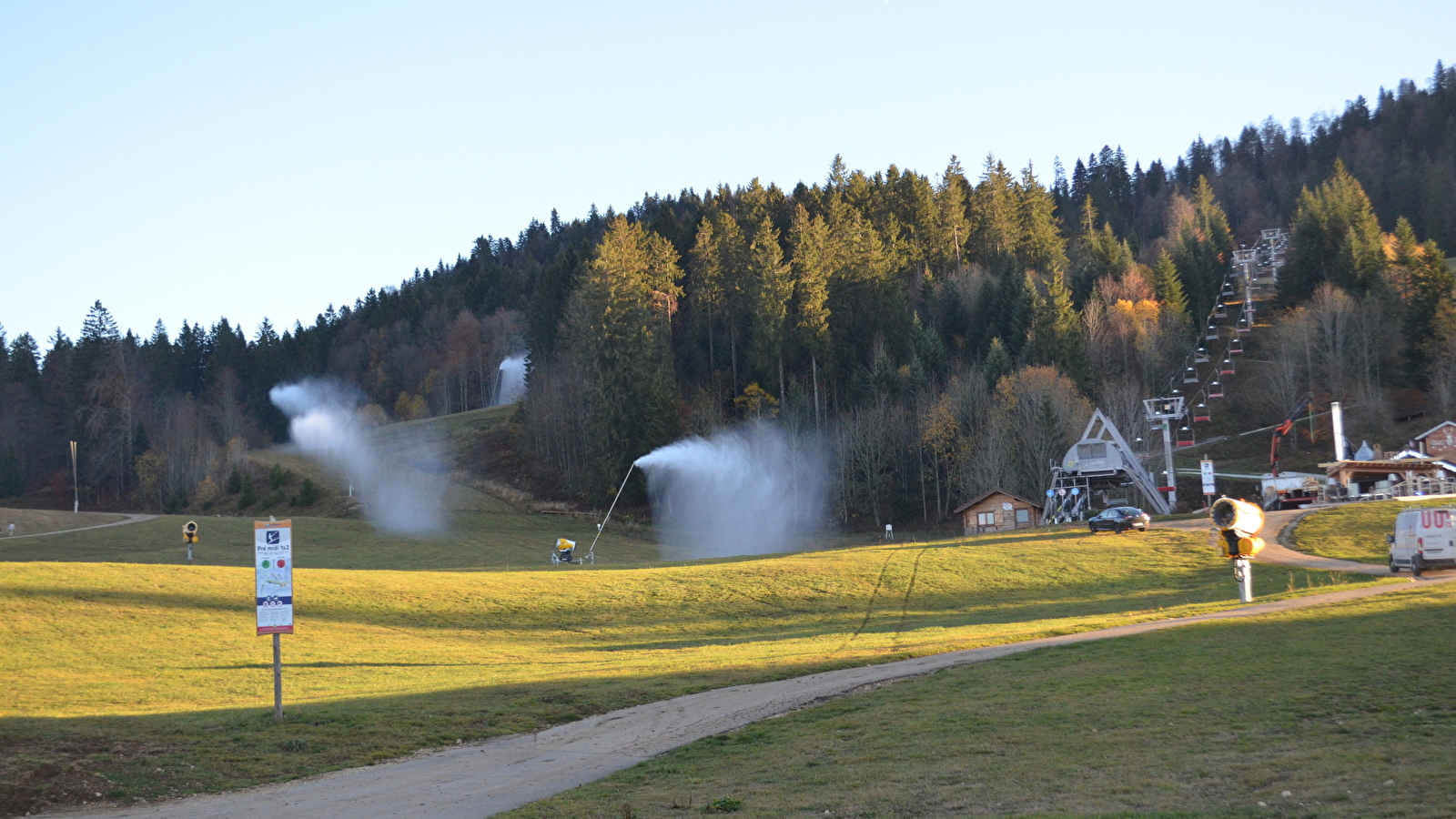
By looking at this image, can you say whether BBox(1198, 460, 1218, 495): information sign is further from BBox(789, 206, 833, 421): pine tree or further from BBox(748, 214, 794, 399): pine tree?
BBox(748, 214, 794, 399): pine tree

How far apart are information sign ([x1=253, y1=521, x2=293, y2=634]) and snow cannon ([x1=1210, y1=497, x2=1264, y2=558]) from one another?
950 inches

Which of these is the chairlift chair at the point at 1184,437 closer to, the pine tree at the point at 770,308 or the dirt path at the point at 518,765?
the pine tree at the point at 770,308

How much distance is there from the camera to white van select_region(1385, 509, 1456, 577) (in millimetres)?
33312

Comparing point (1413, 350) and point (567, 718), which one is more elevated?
point (1413, 350)

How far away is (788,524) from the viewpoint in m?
89.2

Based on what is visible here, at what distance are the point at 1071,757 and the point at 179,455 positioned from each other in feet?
395

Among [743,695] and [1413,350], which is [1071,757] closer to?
[743,695]

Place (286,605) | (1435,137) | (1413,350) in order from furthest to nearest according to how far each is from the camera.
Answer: (1435,137), (1413,350), (286,605)

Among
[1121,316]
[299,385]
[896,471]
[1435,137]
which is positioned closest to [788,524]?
[896,471]

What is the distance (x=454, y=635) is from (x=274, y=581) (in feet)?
59.2

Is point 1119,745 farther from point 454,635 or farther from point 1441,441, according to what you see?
point 1441,441

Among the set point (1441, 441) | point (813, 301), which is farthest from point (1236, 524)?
point (813, 301)

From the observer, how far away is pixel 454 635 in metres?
35.9

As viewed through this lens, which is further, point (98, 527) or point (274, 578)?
point (98, 527)
